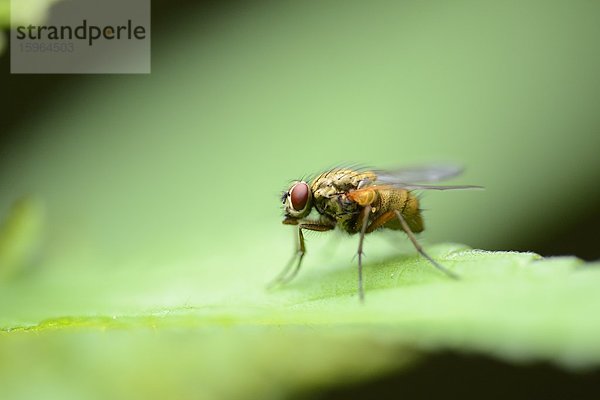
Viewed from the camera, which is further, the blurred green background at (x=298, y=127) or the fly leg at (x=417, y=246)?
the blurred green background at (x=298, y=127)

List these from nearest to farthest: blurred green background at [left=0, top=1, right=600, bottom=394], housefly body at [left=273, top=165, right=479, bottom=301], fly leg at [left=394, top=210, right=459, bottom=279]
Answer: fly leg at [left=394, top=210, right=459, bottom=279], housefly body at [left=273, top=165, right=479, bottom=301], blurred green background at [left=0, top=1, right=600, bottom=394]

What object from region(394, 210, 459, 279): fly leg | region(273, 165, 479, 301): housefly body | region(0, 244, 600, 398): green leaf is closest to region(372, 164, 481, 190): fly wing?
region(273, 165, 479, 301): housefly body

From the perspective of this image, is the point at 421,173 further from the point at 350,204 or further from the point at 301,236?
the point at 301,236

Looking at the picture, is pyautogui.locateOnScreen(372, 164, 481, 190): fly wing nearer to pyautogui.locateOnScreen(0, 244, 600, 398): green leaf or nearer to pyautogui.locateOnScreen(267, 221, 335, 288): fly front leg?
pyautogui.locateOnScreen(267, 221, 335, 288): fly front leg

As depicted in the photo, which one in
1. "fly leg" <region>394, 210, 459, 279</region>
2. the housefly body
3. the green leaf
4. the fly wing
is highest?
the fly wing

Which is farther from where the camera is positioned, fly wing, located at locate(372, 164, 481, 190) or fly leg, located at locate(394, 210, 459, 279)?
fly wing, located at locate(372, 164, 481, 190)

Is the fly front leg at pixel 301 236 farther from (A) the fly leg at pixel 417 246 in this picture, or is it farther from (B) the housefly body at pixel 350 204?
(A) the fly leg at pixel 417 246

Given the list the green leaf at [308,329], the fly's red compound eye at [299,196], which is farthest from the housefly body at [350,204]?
the green leaf at [308,329]

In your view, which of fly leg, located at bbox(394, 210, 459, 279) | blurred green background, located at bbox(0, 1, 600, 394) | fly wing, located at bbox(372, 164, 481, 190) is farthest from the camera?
blurred green background, located at bbox(0, 1, 600, 394)
